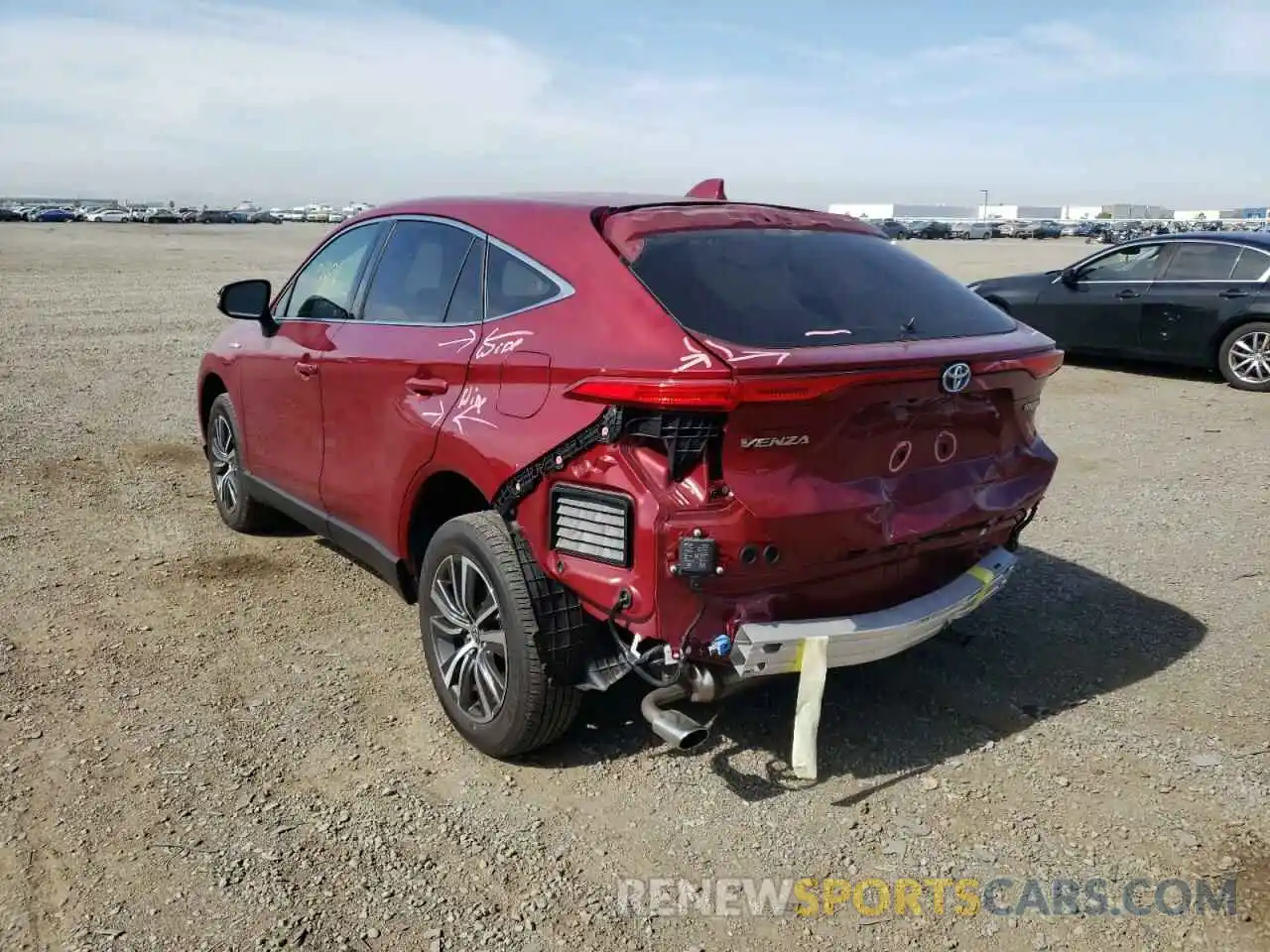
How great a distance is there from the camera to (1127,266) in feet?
37.9

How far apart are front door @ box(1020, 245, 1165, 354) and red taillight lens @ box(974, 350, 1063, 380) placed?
8.44 m

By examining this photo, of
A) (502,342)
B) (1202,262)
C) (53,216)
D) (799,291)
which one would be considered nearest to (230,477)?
(502,342)

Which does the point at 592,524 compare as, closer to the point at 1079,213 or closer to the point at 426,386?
the point at 426,386

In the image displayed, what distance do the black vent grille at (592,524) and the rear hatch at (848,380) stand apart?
1.05ft

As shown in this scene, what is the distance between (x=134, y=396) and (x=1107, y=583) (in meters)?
8.17

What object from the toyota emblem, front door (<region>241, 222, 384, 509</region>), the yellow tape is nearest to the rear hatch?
the toyota emblem

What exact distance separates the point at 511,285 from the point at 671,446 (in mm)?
1040

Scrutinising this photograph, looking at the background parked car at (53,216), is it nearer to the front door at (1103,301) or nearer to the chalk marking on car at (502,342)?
the front door at (1103,301)

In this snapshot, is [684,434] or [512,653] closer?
[684,434]

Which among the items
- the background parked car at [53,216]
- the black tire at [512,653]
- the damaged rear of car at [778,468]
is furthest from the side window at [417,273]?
the background parked car at [53,216]

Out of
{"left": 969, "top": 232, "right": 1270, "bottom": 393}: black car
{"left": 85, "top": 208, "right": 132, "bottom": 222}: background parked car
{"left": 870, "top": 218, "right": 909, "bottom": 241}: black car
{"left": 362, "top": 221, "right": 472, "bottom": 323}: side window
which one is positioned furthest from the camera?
{"left": 85, "top": 208, "right": 132, "bottom": 222}: background parked car

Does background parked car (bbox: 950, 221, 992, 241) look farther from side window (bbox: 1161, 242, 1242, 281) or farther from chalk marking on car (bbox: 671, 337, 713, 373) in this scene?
chalk marking on car (bbox: 671, 337, 713, 373)

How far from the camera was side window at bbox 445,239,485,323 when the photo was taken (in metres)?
3.68

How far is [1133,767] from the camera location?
3.54 meters
